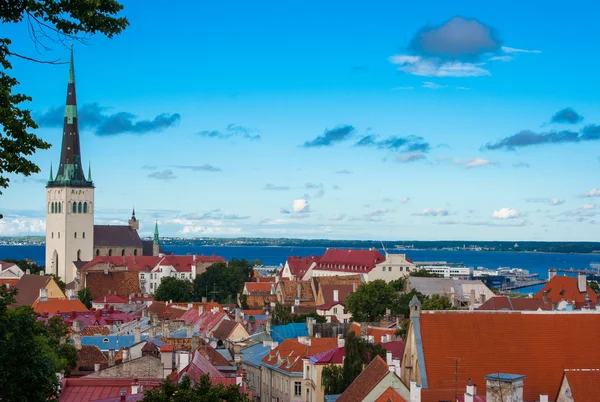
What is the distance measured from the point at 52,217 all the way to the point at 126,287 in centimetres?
3957

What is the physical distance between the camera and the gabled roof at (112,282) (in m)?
125

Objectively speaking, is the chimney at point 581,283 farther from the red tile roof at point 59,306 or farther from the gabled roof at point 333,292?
the red tile roof at point 59,306

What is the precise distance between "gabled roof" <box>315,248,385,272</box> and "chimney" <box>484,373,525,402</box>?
333 feet

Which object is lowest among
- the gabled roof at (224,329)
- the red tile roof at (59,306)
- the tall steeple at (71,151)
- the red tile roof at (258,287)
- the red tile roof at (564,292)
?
the gabled roof at (224,329)

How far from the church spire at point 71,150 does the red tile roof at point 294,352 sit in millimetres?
111088

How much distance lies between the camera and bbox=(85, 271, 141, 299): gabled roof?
412 feet

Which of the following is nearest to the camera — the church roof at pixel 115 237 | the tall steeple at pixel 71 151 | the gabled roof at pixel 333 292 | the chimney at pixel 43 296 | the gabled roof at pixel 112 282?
the chimney at pixel 43 296

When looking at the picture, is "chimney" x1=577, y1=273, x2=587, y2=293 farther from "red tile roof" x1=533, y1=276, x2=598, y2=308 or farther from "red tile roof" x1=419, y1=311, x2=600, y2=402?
"red tile roof" x1=419, y1=311, x2=600, y2=402

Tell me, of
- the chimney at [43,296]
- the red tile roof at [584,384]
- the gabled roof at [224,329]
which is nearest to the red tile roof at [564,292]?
the gabled roof at [224,329]

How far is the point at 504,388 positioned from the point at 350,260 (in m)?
112

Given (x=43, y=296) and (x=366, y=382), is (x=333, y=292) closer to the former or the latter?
(x=43, y=296)

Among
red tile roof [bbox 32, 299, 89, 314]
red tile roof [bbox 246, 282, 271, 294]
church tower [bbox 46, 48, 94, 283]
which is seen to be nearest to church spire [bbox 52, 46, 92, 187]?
church tower [bbox 46, 48, 94, 283]

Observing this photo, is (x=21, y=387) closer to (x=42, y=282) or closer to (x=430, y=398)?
(x=430, y=398)

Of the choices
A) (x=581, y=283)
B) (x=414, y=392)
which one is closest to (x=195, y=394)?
(x=414, y=392)
